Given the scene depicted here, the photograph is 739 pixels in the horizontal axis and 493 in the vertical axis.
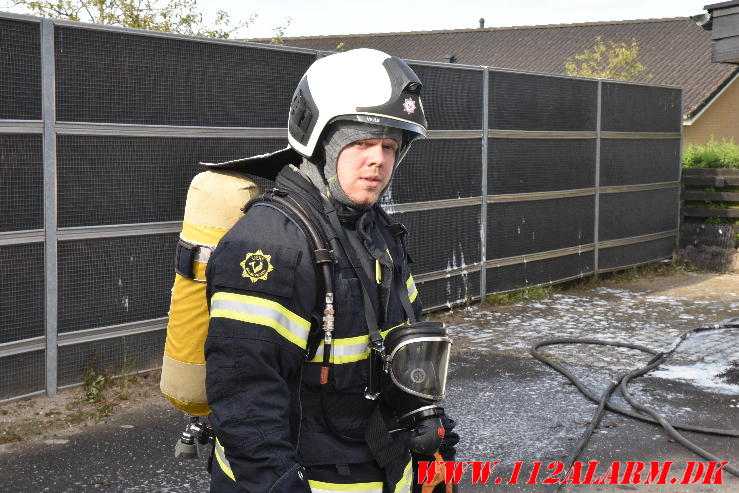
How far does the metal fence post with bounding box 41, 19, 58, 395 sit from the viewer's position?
6.21 m

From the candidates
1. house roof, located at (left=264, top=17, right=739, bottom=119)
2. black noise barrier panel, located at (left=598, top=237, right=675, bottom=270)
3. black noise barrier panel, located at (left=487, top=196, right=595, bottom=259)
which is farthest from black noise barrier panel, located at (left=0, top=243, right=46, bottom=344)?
house roof, located at (left=264, top=17, right=739, bottom=119)

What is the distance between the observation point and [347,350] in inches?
102

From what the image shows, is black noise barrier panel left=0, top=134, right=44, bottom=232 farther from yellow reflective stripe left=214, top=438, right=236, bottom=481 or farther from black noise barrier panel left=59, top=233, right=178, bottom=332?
yellow reflective stripe left=214, top=438, right=236, bottom=481

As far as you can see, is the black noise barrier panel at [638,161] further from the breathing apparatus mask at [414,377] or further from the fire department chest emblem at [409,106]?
the breathing apparatus mask at [414,377]

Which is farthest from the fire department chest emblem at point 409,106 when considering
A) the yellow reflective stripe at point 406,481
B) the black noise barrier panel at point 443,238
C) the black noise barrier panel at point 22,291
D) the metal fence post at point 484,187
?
the metal fence post at point 484,187

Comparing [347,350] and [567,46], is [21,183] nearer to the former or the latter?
[347,350]

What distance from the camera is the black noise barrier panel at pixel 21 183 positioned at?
6.06m

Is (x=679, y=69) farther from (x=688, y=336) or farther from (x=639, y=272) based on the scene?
(x=688, y=336)

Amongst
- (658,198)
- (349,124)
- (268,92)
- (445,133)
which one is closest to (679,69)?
(658,198)

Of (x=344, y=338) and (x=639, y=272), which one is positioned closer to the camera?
(x=344, y=338)

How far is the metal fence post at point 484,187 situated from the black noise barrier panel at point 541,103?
0.12 meters

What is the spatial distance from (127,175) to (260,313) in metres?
4.66

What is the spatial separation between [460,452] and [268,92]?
136 inches

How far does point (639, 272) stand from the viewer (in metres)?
13.7
